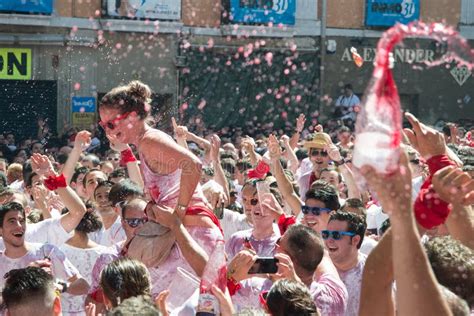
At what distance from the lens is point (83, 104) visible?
2066cm

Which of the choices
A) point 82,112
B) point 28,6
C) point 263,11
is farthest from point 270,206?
point 263,11

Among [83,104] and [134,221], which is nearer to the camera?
[134,221]

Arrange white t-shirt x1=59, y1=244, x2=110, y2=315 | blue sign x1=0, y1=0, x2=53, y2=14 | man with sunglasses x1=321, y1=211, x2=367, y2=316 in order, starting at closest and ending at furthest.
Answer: man with sunglasses x1=321, y1=211, x2=367, y2=316 < white t-shirt x1=59, y1=244, x2=110, y2=315 < blue sign x1=0, y1=0, x2=53, y2=14

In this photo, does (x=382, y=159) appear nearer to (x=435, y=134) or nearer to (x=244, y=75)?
(x=435, y=134)

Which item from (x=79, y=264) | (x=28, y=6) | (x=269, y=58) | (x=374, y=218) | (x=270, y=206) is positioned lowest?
(x=79, y=264)

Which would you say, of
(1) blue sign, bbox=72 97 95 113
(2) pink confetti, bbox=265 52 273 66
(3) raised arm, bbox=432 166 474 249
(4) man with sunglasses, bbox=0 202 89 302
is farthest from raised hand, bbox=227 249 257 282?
(2) pink confetti, bbox=265 52 273 66

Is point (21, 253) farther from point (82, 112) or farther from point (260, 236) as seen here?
point (82, 112)

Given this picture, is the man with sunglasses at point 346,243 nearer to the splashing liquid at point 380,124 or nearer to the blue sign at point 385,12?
the splashing liquid at point 380,124

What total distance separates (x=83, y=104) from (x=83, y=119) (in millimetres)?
323

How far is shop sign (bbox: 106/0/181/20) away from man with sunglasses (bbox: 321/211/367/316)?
51.8ft

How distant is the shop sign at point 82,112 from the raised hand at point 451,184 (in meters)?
A: 17.9

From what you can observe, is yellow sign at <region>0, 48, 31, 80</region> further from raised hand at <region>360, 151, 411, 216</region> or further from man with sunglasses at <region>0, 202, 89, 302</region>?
raised hand at <region>360, 151, 411, 216</region>

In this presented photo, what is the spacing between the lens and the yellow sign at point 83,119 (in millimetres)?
20562

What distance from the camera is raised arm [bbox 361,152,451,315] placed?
2.51 meters
